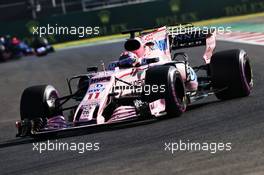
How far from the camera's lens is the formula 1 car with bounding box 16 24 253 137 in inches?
389

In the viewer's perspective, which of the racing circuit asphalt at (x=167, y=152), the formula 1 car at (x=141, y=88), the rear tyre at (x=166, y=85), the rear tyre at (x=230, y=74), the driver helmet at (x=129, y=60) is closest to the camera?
the racing circuit asphalt at (x=167, y=152)

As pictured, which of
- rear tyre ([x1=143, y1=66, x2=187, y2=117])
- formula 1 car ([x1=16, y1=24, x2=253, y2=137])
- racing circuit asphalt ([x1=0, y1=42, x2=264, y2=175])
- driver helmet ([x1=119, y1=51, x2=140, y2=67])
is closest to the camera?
racing circuit asphalt ([x1=0, y1=42, x2=264, y2=175])

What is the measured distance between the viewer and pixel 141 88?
10469 millimetres

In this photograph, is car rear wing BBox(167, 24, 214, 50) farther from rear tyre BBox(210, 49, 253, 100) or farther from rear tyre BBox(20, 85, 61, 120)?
rear tyre BBox(20, 85, 61, 120)

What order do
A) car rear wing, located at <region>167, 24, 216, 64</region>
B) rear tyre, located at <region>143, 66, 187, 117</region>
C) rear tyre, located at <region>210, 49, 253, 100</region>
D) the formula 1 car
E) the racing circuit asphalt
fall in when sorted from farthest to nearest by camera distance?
car rear wing, located at <region>167, 24, 216, 64</region> < rear tyre, located at <region>210, 49, 253, 100</region> < rear tyre, located at <region>143, 66, 187, 117</region> < the formula 1 car < the racing circuit asphalt

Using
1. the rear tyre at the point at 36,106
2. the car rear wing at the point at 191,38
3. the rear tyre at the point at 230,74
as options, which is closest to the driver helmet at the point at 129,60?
the rear tyre at the point at 36,106

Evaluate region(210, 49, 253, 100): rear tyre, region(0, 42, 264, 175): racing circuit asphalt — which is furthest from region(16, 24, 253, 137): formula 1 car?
region(0, 42, 264, 175): racing circuit asphalt

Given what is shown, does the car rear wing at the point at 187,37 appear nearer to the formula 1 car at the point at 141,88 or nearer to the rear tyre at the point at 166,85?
the formula 1 car at the point at 141,88

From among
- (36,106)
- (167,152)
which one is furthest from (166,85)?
(167,152)

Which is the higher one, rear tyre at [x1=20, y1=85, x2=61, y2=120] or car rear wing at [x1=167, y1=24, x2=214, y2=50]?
car rear wing at [x1=167, y1=24, x2=214, y2=50]

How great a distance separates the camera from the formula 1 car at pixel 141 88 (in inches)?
389

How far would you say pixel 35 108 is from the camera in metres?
10.7

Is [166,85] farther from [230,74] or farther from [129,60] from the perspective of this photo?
[230,74]

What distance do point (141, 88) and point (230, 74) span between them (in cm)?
181
